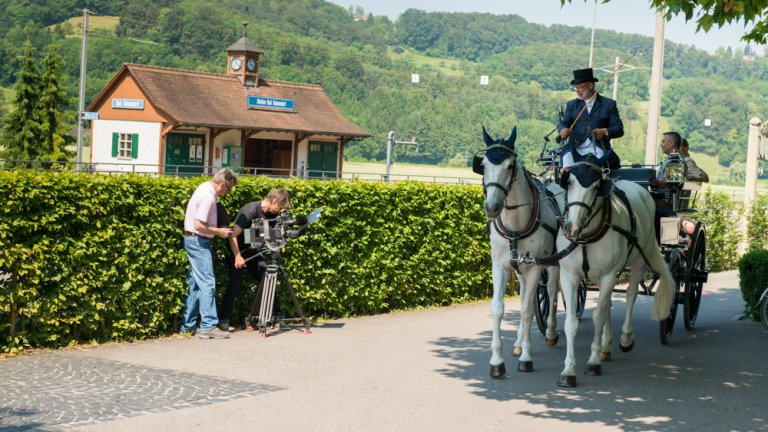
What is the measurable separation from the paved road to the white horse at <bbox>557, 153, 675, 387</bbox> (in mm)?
494

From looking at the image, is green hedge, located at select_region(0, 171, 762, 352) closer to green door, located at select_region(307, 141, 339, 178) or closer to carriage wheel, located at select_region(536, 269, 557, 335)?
carriage wheel, located at select_region(536, 269, 557, 335)

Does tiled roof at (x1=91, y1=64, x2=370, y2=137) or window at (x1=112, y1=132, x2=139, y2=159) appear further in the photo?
tiled roof at (x1=91, y1=64, x2=370, y2=137)

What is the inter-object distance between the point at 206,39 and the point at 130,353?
153 m

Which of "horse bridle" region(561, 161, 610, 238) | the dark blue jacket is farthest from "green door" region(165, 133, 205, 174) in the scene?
"horse bridle" region(561, 161, 610, 238)

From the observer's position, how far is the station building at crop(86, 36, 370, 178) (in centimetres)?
6675

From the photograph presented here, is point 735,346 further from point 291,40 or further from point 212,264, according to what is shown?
point 291,40

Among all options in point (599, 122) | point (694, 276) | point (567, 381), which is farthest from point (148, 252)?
point (694, 276)

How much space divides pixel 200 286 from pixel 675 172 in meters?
6.05

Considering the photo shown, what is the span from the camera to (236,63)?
261 ft

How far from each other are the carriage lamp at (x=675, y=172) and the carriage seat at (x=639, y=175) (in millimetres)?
208

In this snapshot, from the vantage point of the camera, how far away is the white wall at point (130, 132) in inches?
2601

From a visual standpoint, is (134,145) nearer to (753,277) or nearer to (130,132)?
(130,132)

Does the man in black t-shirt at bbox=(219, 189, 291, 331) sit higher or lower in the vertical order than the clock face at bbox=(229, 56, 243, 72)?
lower

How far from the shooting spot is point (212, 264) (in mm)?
11953
